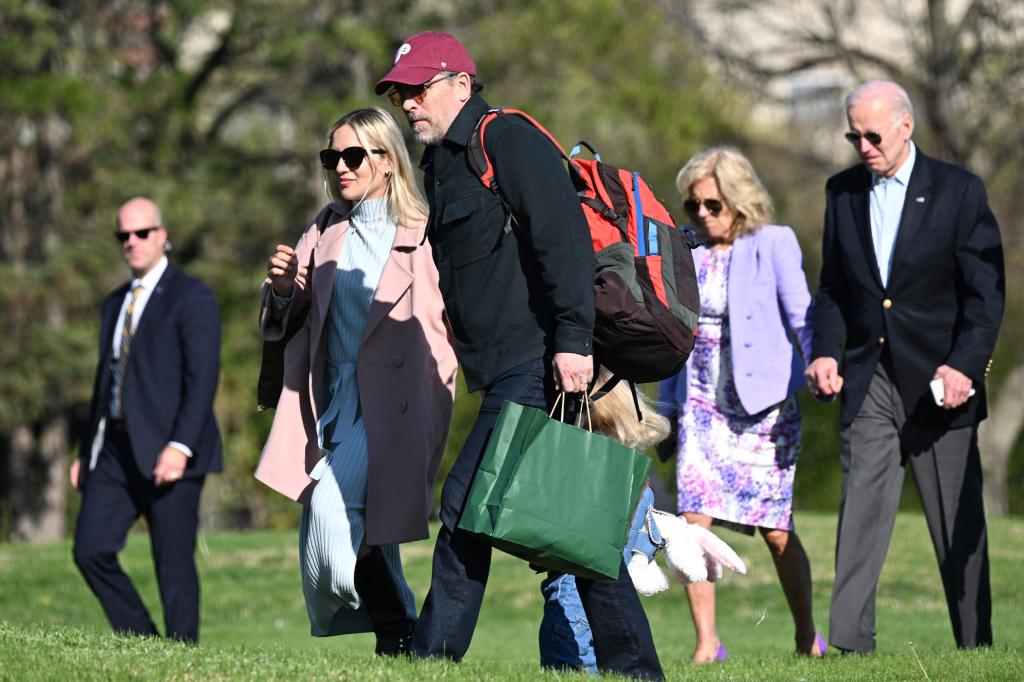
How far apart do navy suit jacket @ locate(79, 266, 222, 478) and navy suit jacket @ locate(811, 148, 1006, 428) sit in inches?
120

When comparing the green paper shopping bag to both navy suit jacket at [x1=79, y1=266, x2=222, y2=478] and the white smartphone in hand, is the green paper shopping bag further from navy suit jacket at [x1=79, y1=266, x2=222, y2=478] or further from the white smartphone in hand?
navy suit jacket at [x1=79, y1=266, x2=222, y2=478]

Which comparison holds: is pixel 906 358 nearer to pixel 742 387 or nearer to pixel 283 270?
pixel 742 387

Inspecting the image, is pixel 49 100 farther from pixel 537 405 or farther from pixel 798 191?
pixel 537 405

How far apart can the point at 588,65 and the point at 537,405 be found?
71.6 feet

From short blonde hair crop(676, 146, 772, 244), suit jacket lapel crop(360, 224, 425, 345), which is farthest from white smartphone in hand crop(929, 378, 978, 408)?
suit jacket lapel crop(360, 224, 425, 345)

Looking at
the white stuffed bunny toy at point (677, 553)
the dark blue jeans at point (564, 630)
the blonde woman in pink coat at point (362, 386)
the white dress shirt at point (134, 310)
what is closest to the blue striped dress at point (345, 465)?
the blonde woman in pink coat at point (362, 386)

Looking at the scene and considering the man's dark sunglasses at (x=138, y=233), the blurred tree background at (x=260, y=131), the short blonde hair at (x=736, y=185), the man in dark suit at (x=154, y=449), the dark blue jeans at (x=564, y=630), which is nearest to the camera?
the dark blue jeans at (x=564, y=630)

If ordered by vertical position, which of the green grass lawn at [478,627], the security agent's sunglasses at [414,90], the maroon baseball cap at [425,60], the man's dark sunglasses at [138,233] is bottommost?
the green grass lawn at [478,627]

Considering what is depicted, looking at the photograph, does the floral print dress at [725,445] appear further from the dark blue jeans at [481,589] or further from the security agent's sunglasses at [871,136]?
the dark blue jeans at [481,589]

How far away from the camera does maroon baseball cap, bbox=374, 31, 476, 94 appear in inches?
214

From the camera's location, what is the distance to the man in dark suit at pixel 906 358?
6.99m

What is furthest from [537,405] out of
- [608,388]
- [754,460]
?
[754,460]

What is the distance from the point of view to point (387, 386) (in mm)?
6258

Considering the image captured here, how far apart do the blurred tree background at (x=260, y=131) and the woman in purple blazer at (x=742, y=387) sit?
14.1 meters
